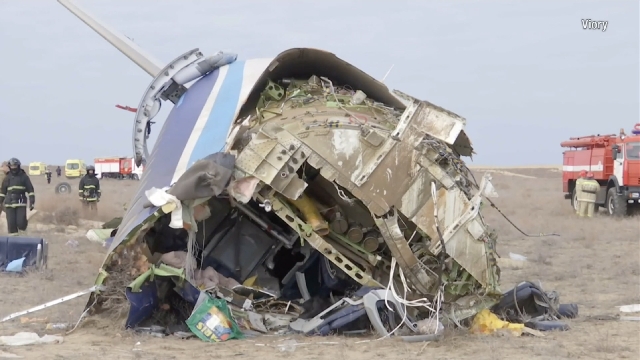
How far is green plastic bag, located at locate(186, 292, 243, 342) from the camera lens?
750 centimetres

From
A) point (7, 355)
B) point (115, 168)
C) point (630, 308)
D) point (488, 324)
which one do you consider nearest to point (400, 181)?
point (488, 324)

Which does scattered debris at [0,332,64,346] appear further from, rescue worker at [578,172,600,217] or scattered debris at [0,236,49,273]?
rescue worker at [578,172,600,217]

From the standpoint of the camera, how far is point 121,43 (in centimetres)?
1373

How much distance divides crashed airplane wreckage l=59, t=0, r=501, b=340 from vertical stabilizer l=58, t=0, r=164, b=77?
4.46 meters

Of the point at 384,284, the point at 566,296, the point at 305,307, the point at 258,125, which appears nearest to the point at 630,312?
the point at 566,296

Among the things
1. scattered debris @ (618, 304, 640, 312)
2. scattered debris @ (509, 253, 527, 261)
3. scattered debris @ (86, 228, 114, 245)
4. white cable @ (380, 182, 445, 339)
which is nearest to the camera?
white cable @ (380, 182, 445, 339)

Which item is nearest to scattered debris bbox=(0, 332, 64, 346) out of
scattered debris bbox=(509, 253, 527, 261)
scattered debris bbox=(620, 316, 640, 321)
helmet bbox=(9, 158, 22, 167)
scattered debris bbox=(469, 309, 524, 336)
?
scattered debris bbox=(469, 309, 524, 336)

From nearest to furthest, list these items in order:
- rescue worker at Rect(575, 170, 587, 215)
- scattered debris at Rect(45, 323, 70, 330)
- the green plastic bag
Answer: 1. the green plastic bag
2. scattered debris at Rect(45, 323, 70, 330)
3. rescue worker at Rect(575, 170, 587, 215)

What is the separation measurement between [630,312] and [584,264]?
459cm

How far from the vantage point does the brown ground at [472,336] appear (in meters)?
6.89

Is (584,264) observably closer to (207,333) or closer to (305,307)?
(305,307)

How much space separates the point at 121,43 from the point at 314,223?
23.2 feet

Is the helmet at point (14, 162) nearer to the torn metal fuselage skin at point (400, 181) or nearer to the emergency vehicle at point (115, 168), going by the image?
the torn metal fuselage skin at point (400, 181)

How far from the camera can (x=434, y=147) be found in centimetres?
802
